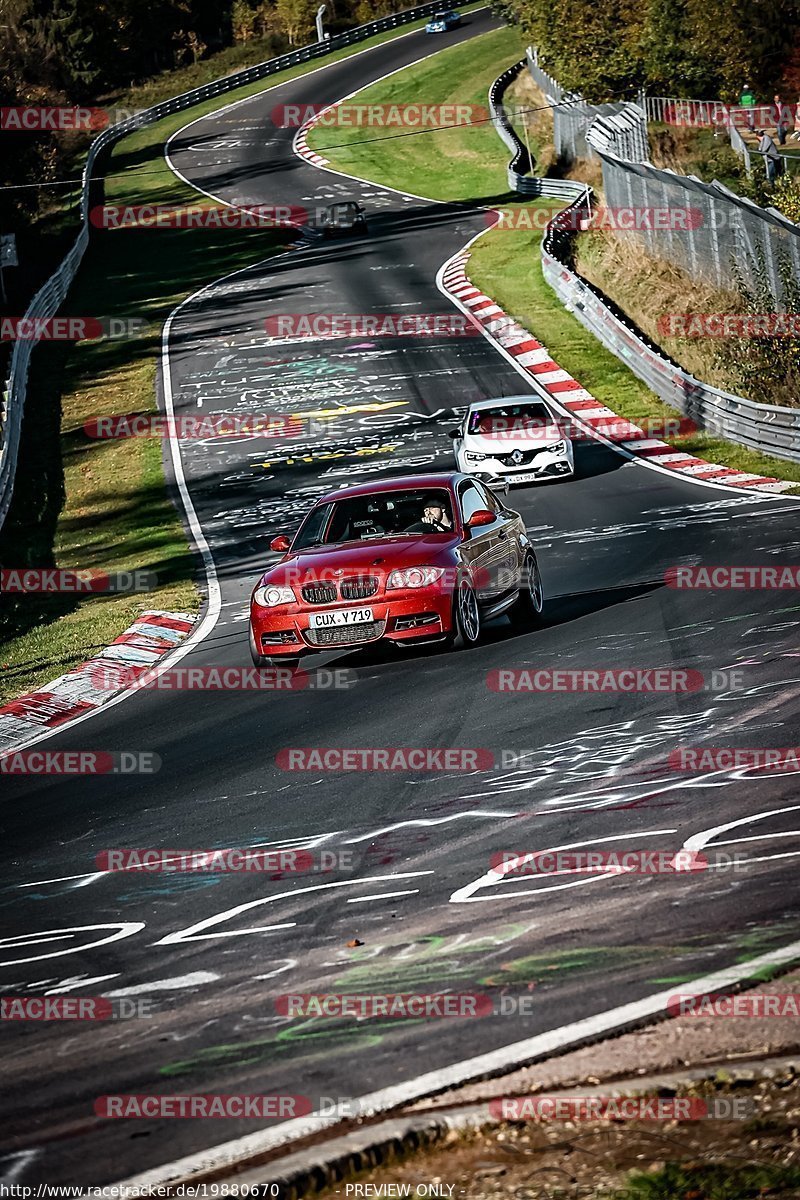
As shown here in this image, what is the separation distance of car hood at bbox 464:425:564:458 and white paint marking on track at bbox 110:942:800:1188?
18809 millimetres

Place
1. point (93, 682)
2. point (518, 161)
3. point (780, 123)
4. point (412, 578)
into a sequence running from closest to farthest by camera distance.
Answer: point (412, 578)
point (93, 682)
point (780, 123)
point (518, 161)

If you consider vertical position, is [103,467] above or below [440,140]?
below

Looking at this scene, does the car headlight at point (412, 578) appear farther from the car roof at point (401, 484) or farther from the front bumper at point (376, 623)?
the car roof at point (401, 484)

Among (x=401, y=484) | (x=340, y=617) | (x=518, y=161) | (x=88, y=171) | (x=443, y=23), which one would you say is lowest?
(x=340, y=617)

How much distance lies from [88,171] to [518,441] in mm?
44171

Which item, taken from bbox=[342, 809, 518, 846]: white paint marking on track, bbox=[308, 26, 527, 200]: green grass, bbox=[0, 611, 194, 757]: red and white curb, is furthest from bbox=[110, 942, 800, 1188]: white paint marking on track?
bbox=[308, 26, 527, 200]: green grass

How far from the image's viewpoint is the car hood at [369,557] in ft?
40.9

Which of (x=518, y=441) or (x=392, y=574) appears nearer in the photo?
(x=392, y=574)

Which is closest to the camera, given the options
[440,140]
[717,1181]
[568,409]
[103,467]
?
[717,1181]

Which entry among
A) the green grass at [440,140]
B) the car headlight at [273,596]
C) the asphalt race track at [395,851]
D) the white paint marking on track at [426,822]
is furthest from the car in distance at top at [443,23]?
the white paint marking on track at [426,822]

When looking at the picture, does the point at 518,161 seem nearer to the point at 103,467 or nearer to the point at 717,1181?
the point at 103,467

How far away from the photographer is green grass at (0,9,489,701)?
18469mm

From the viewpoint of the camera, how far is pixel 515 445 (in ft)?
78.7

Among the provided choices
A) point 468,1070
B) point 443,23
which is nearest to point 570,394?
point 468,1070
